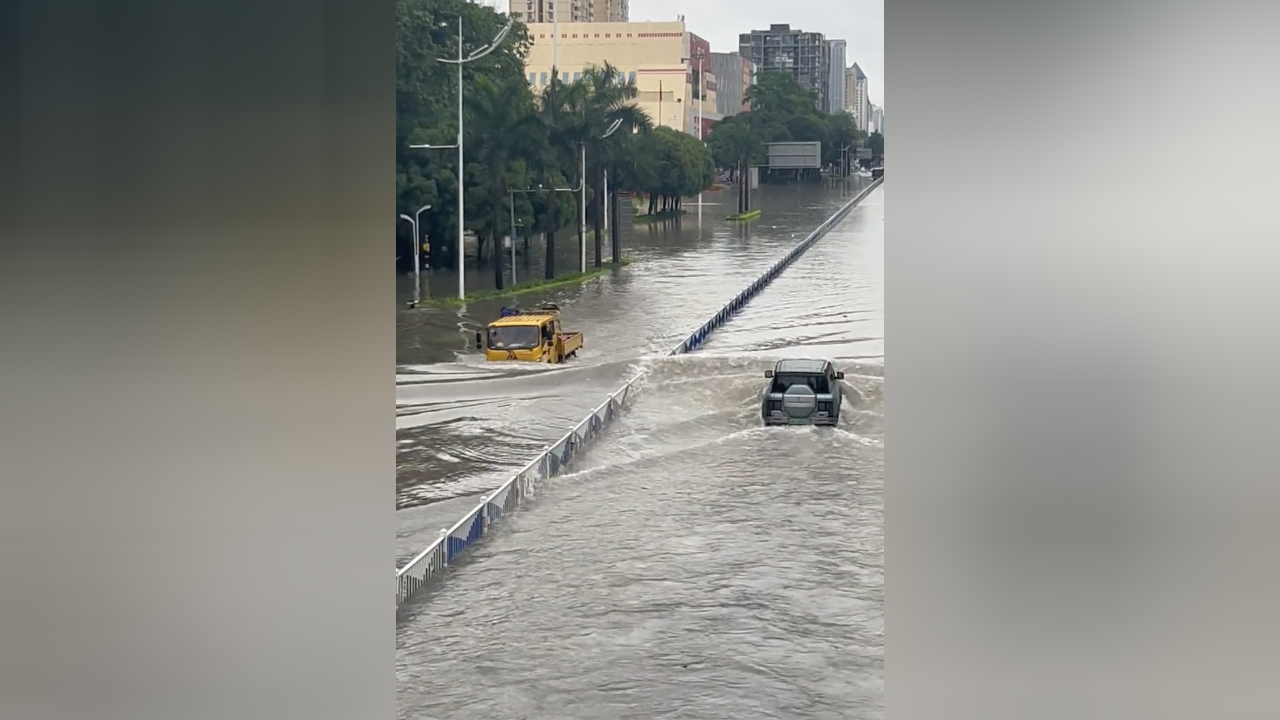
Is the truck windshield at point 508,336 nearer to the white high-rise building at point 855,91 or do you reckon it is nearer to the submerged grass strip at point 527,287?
the submerged grass strip at point 527,287

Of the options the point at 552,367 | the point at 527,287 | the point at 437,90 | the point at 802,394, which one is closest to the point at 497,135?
the point at 437,90

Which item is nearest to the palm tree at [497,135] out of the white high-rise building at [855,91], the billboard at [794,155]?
the billboard at [794,155]

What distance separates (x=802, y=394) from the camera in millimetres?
13055

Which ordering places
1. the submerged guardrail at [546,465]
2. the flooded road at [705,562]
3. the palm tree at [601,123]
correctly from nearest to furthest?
the flooded road at [705,562], the submerged guardrail at [546,465], the palm tree at [601,123]

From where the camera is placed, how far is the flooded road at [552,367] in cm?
1235

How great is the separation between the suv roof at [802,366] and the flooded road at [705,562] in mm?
236

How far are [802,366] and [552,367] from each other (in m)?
2.34

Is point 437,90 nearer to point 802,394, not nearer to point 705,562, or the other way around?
point 802,394

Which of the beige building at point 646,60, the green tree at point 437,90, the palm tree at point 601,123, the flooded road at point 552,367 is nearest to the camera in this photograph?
the flooded road at point 552,367

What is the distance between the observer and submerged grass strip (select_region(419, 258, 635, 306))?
44.1 feet

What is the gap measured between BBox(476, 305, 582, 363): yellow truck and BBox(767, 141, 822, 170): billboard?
3280 mm
